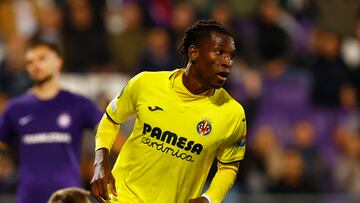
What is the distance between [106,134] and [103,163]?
0.28 m

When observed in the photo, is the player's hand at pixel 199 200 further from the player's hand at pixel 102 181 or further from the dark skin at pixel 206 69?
the player's hand at pixel 102 181

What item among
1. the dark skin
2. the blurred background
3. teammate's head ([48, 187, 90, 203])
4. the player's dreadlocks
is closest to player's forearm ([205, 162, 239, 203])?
the dark skin

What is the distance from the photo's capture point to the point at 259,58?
12.6m

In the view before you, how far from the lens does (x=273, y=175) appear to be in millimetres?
11211

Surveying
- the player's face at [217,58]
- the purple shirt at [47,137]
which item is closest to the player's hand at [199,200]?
the player's face at [217,58]

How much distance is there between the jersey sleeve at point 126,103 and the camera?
5.71 m

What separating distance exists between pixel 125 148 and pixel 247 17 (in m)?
7.15

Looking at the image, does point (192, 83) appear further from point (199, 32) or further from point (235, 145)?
point (235, 145)

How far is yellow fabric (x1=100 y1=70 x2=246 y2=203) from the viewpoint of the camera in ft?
18.5

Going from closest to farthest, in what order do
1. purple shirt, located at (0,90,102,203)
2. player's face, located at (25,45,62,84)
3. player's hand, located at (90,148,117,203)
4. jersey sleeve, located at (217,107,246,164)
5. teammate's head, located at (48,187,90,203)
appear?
player's hand, located at (90,148,117,203) < jersey sleeve, located at (217,107,246,164) < teammate's head, located at (48,187,90,203) < purple shirt, located at (0,90,102,203) < player's face, located at (25,45,62,84)

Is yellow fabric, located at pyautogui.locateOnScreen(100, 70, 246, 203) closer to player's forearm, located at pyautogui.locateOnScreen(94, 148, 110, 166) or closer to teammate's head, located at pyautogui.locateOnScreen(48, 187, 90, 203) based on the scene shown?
player's forearm, located at pyautogui.locateOnScreen(94, 148, 110, 166)

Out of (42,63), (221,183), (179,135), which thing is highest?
(179,135)

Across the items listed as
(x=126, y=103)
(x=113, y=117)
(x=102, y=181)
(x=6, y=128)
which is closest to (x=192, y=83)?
(x=126, y=103)

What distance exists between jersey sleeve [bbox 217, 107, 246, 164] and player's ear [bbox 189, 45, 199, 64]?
0.43 meters
